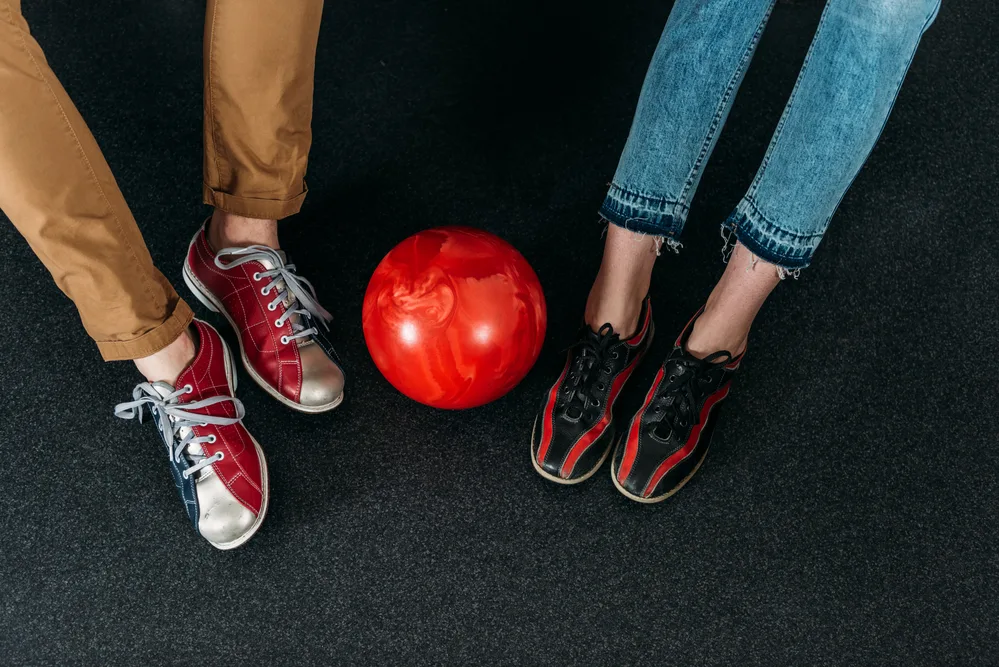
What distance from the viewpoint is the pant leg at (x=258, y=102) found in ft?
3.64

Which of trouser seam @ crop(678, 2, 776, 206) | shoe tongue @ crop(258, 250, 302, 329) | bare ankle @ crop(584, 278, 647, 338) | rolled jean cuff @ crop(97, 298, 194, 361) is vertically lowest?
shoe tongue @ crop(258, 250, 302, 329)

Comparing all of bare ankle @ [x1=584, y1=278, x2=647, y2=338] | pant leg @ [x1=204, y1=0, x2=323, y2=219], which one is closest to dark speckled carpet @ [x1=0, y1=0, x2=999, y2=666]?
bare ankle @ [x1=584, y1=278, x2=647, y2=338]

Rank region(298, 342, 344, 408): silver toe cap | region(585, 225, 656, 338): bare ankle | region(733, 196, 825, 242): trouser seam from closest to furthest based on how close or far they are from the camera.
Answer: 1. region(733, 196, 825, 242): trouser seam
2. region(585, 225, 656, 338): bare ankle
3. region(298, 342, 344, 408): silver toe cap

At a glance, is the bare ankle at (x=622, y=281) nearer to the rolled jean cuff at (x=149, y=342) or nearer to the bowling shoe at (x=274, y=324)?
the bowling shoe at (x=274, y=324)

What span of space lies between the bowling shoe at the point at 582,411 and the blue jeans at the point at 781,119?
0.74ft

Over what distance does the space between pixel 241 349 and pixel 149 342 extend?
0.27 m

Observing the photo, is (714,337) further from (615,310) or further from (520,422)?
(520,422)

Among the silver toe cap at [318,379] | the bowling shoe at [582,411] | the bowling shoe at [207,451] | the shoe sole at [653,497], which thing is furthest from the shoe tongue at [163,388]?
the shoe sole at [653,497]

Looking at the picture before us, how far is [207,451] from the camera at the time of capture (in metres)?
1.26

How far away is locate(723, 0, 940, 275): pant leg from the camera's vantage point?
101 centimetres

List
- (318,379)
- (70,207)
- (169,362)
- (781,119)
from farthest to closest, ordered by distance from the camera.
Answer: (318,379)
(169,362)
(781,119)
(70,207)

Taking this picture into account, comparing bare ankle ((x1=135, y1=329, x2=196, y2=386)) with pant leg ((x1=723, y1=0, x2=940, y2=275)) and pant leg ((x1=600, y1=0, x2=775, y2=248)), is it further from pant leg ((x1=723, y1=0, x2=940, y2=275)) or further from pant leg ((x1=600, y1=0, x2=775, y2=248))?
pant leg ((x1=723, y1=0, x2=940, y2=275))

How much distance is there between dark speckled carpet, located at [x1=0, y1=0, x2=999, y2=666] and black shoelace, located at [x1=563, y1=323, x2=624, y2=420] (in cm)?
11

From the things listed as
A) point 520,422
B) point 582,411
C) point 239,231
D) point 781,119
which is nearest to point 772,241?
point 781,119
